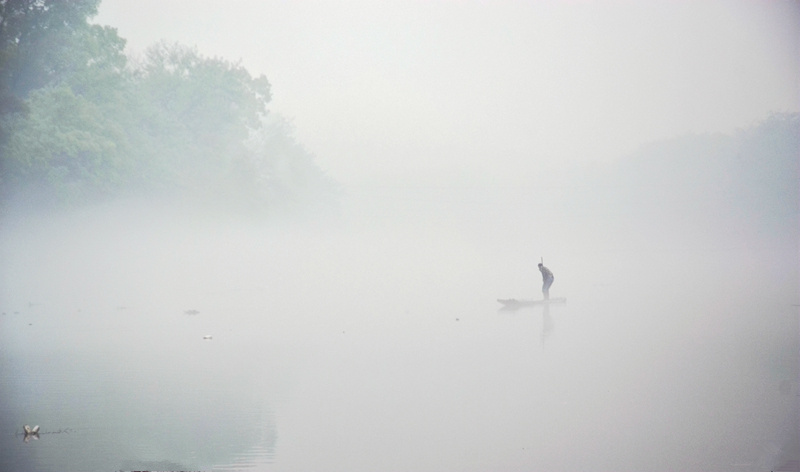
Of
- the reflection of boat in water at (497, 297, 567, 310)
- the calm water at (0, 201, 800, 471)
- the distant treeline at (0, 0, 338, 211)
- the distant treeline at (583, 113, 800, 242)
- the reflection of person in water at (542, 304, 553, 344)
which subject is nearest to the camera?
the calm water at (0, 201, 800, 471)

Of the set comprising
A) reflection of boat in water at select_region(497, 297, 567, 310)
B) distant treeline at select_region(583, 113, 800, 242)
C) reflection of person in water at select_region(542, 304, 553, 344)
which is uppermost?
distant treeline at select_region(583, 113, 800, 242)

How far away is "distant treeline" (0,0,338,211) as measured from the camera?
24000mm

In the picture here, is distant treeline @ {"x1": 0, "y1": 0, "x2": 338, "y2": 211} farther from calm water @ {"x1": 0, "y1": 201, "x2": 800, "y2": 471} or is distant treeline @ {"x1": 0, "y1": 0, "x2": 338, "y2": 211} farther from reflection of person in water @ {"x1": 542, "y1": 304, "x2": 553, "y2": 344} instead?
reflection of person in water @ {"x1": 542, "y1": 304, "x2": 553, "y2": 344}

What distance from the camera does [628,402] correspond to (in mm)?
7395

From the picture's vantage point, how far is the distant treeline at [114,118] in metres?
24.0

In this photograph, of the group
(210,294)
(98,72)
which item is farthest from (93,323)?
(98,72)

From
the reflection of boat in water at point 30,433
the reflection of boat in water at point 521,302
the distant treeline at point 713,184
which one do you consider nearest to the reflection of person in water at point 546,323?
the reflection of boat in water at point 521,302

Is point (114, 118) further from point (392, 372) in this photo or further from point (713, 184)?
point (713, 184)

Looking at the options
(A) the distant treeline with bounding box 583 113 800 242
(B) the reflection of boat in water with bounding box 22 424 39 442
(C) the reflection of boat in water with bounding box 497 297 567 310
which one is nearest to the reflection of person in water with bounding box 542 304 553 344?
(C) the reflection of boat in water with bounding box 497 297 567 310

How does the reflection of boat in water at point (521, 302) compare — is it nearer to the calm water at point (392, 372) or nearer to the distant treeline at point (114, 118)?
the calm water at point (392, 372)

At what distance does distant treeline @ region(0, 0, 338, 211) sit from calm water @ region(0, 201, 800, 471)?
461 cm

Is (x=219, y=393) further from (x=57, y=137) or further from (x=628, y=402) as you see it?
(x=57, y=137)

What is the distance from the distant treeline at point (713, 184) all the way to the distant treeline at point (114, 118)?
59.7 ft

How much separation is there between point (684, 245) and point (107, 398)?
3115 cm
